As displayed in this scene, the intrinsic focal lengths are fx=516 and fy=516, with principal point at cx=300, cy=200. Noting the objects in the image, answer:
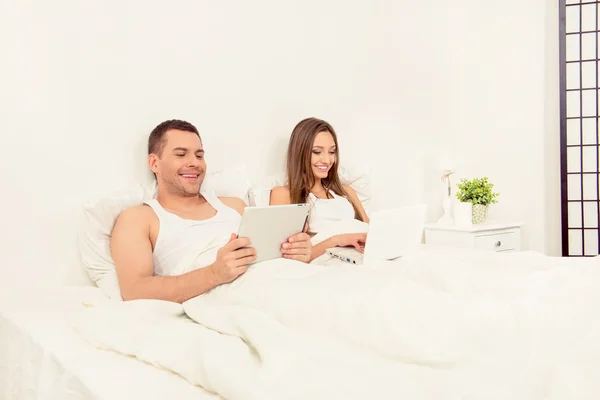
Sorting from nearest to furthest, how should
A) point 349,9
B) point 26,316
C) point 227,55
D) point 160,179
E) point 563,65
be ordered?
point 26,316 → point 160,179 → point 227,55 → point 349,9 → point 563,65

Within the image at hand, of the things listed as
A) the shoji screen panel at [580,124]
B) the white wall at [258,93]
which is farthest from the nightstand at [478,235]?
the shoji screen panel at [580,124]

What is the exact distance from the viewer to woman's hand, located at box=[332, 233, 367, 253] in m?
1.96

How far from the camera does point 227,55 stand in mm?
A: 2330

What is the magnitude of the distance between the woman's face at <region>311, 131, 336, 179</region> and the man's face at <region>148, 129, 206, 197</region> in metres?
0.65

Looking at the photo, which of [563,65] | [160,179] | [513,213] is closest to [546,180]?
[513,213]

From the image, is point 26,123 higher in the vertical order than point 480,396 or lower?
higher

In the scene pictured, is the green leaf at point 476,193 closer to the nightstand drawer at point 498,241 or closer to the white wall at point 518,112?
the nightstand drawer at point 498,241

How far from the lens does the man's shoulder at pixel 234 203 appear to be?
6.75 ft

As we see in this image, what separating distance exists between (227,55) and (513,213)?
7.66 ft

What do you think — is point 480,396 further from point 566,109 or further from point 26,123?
point 566,109

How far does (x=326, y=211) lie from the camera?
7.66 feet

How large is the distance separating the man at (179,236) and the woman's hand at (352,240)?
11.4 inches

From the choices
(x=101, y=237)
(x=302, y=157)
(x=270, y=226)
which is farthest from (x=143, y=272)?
(x=302, y=157)

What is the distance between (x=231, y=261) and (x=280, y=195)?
3.00ft
